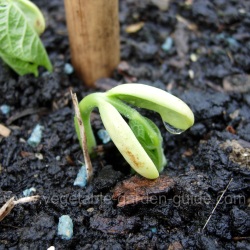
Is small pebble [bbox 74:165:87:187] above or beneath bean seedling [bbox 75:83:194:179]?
beneath

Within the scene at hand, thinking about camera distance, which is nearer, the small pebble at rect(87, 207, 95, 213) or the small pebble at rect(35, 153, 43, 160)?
the small pebble at rect(87, 207, 95, 213)

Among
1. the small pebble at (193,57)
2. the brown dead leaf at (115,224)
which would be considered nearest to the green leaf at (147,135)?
the brown dead leaf at (115,224)

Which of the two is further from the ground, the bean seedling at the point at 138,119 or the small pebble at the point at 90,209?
the bean seedling at the point at 138,119

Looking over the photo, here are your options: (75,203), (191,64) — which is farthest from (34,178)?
(191,64)

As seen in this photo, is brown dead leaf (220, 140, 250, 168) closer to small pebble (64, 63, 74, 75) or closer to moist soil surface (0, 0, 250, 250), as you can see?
moist soil surface (0, 0, 250, 250)

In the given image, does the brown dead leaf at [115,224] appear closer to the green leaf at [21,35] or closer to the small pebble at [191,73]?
the green leaf at [21,35]

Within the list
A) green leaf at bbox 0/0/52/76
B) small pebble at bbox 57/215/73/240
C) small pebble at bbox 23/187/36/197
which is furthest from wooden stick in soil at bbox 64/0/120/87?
small pebble at bbox 57/215/73/240

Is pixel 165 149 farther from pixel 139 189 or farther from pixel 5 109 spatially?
pixel 5 109
